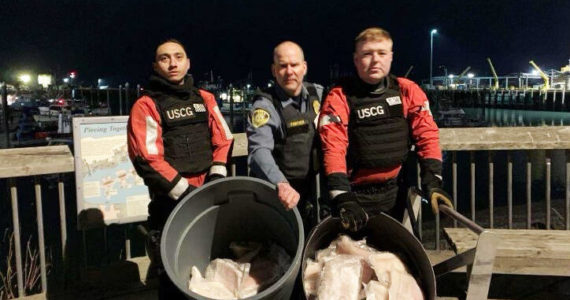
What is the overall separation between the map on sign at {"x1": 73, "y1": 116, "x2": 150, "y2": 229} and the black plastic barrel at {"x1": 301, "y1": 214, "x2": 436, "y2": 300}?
6.68ft

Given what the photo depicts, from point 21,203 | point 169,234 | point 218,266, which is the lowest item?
point 21,203

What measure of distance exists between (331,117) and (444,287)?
2.18 m

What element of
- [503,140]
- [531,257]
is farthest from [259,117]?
[503,140]

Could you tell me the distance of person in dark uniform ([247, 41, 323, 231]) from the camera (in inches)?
123

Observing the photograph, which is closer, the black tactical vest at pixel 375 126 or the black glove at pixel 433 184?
the black glove at pixel 433 184

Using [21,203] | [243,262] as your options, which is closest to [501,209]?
[243,262]

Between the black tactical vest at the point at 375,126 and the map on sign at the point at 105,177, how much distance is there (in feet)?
6.43

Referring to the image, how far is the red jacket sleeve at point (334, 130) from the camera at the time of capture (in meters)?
2.90

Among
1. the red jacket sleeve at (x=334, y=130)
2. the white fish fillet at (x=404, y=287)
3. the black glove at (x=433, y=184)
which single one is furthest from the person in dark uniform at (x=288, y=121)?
the white fish fillet at (x=404, y=287)

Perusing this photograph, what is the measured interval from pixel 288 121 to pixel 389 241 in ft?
3.23

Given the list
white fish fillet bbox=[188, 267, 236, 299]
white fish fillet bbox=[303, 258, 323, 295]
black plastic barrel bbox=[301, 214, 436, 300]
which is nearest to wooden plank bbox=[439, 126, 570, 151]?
black plastic barrel bbox=[301, 214, 436, 300]

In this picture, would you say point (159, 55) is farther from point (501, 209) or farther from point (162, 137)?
point (501, 209)

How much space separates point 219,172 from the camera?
3328 millimetres

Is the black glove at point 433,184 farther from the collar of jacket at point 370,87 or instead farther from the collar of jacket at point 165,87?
the collar of jacket at point 165,87
